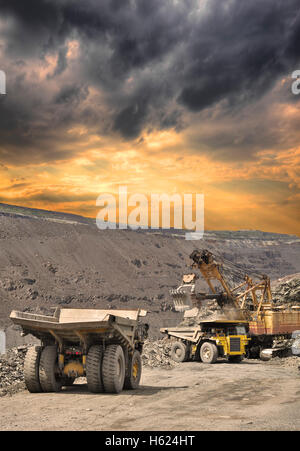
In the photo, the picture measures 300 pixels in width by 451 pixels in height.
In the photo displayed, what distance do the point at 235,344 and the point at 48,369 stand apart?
14002 millimetres

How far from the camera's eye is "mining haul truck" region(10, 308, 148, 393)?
12648 millimetres

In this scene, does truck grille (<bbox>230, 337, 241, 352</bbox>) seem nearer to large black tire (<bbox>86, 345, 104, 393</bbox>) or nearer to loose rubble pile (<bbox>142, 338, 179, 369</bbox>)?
loose rubble pile (<bbox>142, 338, 179, 369</bbox>)

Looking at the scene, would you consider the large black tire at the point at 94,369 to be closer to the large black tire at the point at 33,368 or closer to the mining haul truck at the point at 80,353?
the mining haul truck at the point at 80,353

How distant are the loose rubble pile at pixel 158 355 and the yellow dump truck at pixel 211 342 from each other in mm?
766

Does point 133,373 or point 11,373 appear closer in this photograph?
point 133,373

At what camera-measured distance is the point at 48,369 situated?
43.0 ft

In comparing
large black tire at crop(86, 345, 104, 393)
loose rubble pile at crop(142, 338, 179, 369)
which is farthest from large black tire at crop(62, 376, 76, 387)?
loose rubble pile at crop(142, 338, 179, 369)

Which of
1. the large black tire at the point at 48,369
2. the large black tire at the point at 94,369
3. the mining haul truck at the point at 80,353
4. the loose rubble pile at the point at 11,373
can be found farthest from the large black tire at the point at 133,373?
the loose rubble pile at the point at 11,373

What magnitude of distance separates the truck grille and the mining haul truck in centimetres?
1179

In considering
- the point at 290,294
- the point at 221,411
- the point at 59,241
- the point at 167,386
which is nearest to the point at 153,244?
the point at 59,241

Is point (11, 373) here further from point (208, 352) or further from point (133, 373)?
point (208, 352)

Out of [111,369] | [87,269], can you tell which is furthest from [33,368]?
[87,269]
